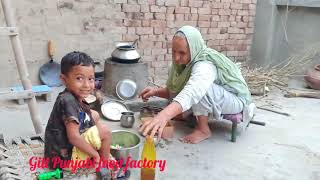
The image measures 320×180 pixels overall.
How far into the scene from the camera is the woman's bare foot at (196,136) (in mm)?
3383

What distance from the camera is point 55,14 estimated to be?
15.1 ft

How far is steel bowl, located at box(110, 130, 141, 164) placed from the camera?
263 centimetres

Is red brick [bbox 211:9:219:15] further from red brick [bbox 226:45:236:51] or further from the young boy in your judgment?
the young boy

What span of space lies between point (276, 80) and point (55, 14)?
3.36 metres

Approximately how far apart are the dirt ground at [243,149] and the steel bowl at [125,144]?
17 centimetres

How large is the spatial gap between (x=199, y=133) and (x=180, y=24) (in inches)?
97.7

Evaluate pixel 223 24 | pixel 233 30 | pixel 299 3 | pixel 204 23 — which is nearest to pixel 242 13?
pixel 233 30

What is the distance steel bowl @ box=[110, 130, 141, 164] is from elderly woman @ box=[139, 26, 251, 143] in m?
0.51

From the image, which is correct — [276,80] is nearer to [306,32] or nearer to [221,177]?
[306,32]

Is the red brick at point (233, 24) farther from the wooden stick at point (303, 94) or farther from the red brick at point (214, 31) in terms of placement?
the wooden stick at point (303, 94)

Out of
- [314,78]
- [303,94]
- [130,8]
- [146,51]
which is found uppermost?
[130,8]

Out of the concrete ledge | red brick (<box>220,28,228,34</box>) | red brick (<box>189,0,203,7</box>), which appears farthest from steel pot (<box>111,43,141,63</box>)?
the concrete ledge

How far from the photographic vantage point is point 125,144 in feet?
9.30

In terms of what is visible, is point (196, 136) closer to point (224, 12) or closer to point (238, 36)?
point (224, 12)
